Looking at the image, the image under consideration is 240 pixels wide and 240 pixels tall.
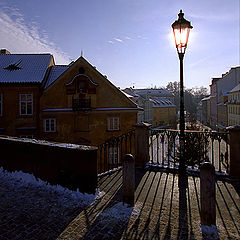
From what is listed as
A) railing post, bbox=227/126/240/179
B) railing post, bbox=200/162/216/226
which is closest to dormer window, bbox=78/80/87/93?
railing post, bbox=227/126/240/179

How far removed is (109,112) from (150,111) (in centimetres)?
3930

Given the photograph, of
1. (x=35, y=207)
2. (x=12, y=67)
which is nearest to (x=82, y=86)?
(x=12, y=67)

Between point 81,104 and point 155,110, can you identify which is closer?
point 81,104

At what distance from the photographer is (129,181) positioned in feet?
15.0

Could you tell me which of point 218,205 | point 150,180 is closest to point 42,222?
point 150,180

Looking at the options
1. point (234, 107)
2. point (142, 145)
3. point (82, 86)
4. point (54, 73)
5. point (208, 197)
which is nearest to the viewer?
point (208, 197)

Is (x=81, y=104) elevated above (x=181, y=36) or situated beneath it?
situated beneath

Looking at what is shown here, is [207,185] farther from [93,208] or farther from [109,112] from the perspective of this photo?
[109,112]

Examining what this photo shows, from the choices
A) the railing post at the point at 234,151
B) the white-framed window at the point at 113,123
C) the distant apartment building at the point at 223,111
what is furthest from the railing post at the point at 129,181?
the distant apartment building at the point at 223,111

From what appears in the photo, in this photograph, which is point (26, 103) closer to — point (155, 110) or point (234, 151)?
point (234, 151)

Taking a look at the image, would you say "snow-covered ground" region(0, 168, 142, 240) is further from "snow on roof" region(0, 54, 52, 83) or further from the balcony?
"snow on roof" region(0, 54, 52, 83)

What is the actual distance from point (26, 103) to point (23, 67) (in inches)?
180

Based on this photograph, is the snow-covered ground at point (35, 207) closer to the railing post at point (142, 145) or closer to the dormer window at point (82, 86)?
the railing post at point (142, 145)

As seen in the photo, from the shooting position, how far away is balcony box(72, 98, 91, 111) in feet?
73.0
